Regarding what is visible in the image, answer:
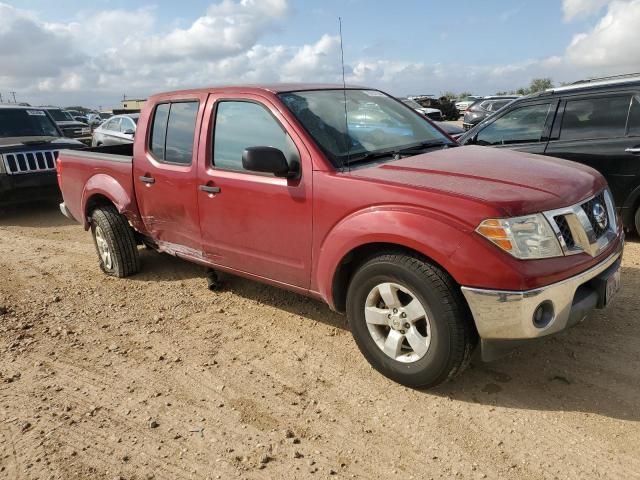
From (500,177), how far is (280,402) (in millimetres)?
1819

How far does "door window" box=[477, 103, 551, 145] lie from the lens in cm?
604

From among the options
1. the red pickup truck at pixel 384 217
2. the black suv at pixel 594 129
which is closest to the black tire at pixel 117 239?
the red pickup truck at pixel 384 217

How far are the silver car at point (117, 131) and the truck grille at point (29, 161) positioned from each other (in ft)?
11.5

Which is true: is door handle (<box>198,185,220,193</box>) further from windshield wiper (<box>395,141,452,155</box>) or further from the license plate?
the license plate

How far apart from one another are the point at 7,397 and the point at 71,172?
3.03 meters

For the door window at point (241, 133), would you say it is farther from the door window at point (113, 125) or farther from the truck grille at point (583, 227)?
the door window at point (113, 125)

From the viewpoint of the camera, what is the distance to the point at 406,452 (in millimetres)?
2617

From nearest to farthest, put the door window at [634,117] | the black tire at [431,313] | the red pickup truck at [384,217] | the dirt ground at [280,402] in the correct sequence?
1. the dirt ground at [280,402]
2. the red pickup truck at [384,217]
3. the black tire at [431,313]
4. the door window at [634,117]

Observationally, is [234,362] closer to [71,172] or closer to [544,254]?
[544,254]

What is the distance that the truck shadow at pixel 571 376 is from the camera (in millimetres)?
2945

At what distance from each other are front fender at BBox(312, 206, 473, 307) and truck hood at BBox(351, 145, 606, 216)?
17cm

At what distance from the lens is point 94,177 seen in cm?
528

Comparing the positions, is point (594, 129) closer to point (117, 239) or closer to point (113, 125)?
point (117, 239)

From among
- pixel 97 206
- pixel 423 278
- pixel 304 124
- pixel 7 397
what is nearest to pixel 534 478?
pixel 423 278
